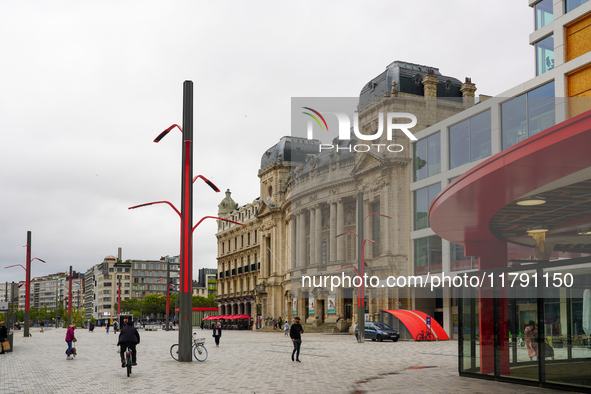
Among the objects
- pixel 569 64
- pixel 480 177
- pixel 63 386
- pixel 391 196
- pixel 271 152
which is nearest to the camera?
pixel 480 177

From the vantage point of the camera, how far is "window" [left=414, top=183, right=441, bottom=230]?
165 ft

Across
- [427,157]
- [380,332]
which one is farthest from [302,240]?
[380,332]

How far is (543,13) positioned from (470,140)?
35.1 feet

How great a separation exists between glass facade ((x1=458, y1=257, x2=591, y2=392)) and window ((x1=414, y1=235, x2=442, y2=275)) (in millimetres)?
32357

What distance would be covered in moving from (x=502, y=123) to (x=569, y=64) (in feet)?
31.9

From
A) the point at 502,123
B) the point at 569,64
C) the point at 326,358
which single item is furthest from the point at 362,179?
the point at 326,358

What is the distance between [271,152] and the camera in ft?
312

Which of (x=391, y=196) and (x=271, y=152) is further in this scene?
(x=271, y=152)

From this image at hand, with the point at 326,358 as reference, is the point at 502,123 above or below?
above

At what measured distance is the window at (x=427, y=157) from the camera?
49.3 meters

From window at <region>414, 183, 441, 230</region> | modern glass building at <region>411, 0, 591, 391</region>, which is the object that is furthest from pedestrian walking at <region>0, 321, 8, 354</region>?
window at <region>414, 183, 441, 230</region>

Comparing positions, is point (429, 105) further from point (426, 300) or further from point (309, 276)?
point (309, 276)

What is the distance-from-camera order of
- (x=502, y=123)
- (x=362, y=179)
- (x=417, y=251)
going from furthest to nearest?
1. (x=362, y=179)
2. (x=417, y=251)
3. (x=502, y=123)

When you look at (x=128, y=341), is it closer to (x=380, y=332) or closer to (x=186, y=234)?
(x=186, y=234)
